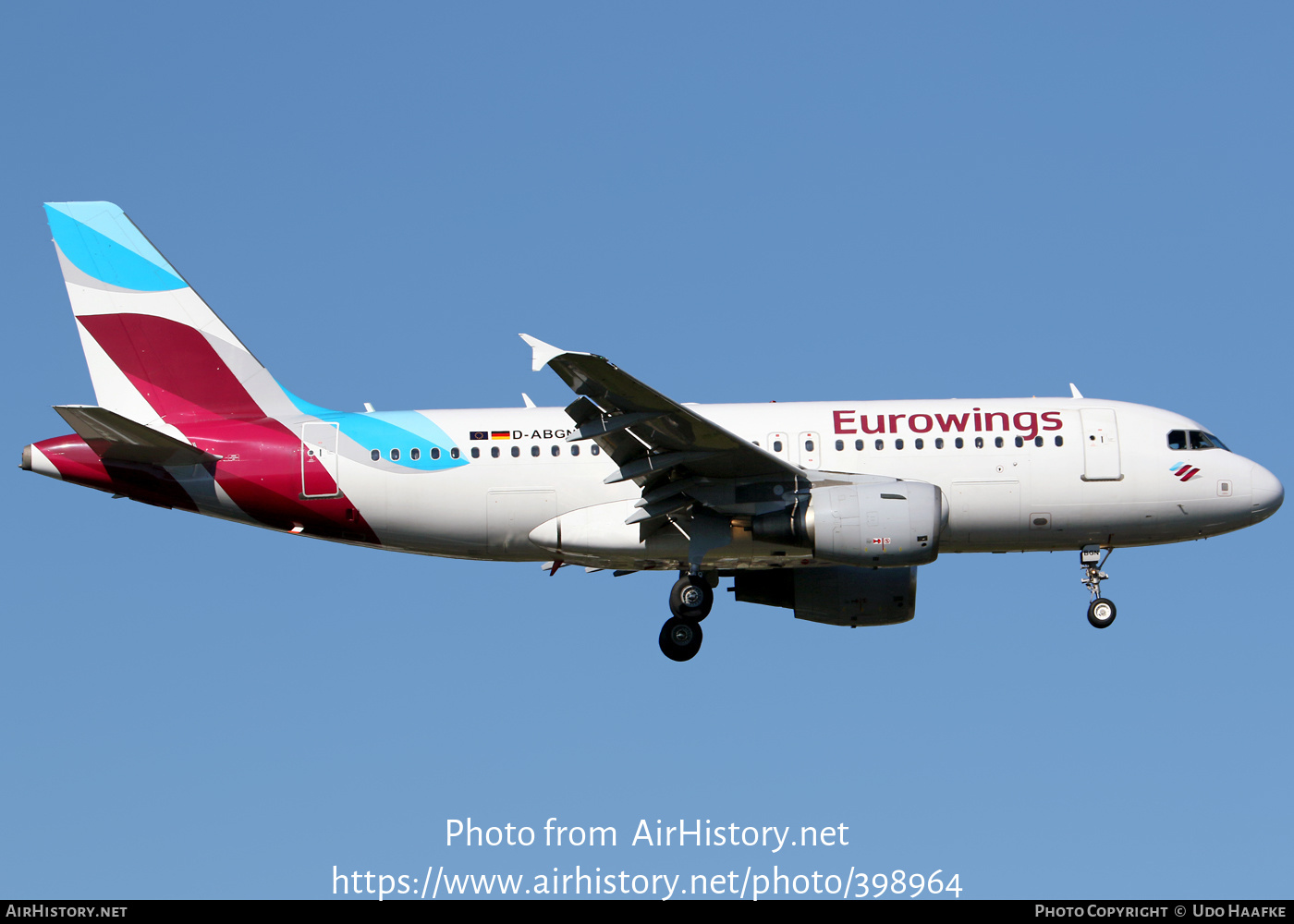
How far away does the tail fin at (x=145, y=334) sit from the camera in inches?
1261

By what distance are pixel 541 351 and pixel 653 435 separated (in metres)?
3.77

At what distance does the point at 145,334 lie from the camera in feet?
106

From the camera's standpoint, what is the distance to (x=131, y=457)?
30.5 m

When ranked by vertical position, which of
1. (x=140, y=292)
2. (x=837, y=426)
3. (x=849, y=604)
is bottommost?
(x=849, y=604)

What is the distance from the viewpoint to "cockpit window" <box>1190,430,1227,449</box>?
3183 cm

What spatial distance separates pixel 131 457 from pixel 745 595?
12736mm

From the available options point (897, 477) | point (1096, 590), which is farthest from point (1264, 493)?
point (897, 477)

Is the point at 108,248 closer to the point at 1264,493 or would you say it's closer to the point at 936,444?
the point at 936,444

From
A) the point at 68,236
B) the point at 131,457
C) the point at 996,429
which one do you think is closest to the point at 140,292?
the point at 68,236

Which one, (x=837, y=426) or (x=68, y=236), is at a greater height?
(x=68, y=236)

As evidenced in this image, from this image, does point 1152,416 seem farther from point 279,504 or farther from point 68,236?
point 68,236

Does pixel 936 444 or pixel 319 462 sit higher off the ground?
pixel 936 444

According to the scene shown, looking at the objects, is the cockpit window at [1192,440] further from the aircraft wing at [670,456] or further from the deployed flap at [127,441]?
the deployed flap at [127,441]

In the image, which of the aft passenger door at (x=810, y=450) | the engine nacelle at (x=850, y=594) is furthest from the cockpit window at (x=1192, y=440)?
the aft passenger door at (x=810, y=450)
